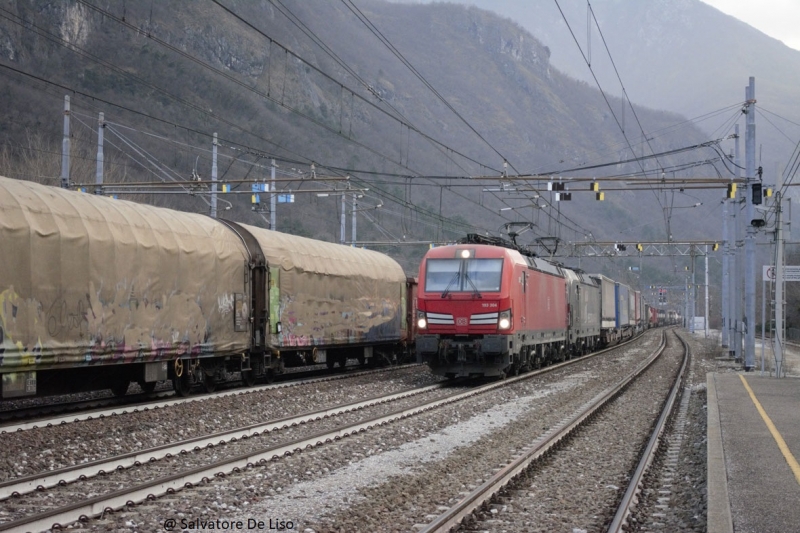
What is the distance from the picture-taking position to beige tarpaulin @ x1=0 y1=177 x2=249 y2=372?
1163 cm

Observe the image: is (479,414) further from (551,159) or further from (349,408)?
(551,159)

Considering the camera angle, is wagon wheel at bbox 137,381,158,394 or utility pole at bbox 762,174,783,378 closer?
wagon wheel at bbox 137,381,158,394

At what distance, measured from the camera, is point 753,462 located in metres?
9.62

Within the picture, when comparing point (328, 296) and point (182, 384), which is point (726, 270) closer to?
point (328, 296)

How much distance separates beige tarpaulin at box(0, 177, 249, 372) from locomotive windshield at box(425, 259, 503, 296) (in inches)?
211

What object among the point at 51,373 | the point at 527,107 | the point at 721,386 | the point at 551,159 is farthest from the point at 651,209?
the point at 51,373

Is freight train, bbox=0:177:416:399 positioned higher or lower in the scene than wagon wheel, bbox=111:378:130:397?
higher

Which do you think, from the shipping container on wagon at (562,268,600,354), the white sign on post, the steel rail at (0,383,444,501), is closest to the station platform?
the steel rail at (0,383,444,501)

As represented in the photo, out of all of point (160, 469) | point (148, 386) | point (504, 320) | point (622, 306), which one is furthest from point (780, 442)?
point (622, 306)

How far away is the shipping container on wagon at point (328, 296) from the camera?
19312 millimetres

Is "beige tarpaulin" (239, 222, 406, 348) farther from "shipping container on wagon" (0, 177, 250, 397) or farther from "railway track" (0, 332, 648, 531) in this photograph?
"railway track" (0, 332, 648, 531)

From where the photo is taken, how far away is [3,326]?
36.8 ft

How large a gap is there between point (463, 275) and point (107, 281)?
9.68 meters

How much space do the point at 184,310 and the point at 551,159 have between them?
151453 mm
